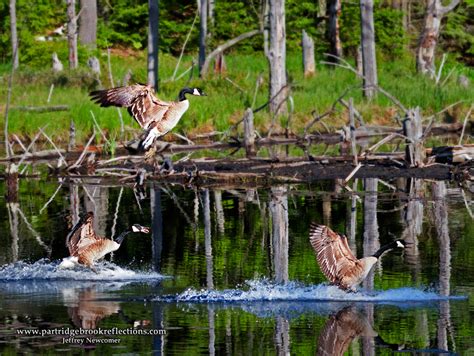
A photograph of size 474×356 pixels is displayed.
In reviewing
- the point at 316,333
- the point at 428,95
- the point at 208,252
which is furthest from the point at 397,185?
the point at 316,333

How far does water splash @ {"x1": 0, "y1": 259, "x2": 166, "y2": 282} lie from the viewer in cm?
1430

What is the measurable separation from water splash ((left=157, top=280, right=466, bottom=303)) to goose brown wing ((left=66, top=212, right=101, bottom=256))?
1.88 meters

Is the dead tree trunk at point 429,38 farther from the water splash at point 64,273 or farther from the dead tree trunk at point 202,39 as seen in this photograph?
the water splash at point 64,273

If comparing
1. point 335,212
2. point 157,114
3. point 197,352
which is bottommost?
point 197,352

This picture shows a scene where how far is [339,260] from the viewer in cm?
1257

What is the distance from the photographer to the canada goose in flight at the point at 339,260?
493 inches

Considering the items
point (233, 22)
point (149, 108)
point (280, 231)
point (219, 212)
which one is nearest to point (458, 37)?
point (233, 22)

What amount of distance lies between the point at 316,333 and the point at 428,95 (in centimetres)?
1966

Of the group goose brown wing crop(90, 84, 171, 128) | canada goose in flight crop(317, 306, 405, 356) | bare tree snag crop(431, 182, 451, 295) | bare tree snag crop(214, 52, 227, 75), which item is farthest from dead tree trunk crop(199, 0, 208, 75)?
canada goose in flight crop(317, 306, 405, 356)

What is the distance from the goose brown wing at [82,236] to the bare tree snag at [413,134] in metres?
8.25

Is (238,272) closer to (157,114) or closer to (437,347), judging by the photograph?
(157,114)

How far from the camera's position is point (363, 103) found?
2991 cm

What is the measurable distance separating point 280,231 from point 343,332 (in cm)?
609

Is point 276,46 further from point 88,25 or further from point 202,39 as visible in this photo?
point 88,25
